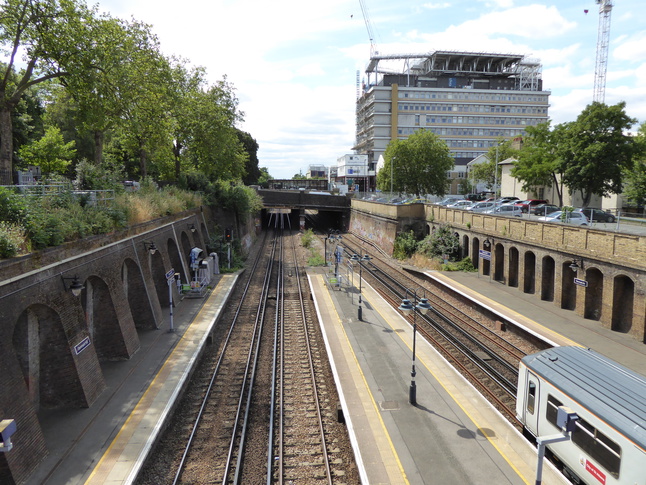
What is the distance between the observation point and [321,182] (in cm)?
10144

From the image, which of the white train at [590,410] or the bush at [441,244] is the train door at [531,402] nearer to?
the white train at [590,410]

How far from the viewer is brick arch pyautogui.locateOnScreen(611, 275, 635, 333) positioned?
19.3m

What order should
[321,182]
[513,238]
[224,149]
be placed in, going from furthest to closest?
[321,182] < [224,149] < [513,238]

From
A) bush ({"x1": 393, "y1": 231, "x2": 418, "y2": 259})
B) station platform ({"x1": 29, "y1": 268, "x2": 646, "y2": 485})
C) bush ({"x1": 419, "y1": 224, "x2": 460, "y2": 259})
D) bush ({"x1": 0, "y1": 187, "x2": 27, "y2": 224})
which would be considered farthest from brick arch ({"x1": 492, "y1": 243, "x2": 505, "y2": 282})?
bush ({"x1": 0, "y1": 187, "x2": 27, "y2": 224})

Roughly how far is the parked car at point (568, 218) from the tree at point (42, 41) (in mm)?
25482

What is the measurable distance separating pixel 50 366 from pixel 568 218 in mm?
24615

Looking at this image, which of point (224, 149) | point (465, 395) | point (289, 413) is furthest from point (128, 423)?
point (224, 149)

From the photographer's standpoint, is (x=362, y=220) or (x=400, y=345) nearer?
(x=400, y=345)

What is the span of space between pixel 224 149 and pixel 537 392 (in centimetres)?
3612

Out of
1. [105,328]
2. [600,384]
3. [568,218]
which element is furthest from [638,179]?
[105,328]

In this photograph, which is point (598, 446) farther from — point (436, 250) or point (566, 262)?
point (436, 250)

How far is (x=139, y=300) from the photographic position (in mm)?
20703

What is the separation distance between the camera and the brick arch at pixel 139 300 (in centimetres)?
2053

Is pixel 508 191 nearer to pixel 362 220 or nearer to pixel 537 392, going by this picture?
pixel 362 220
